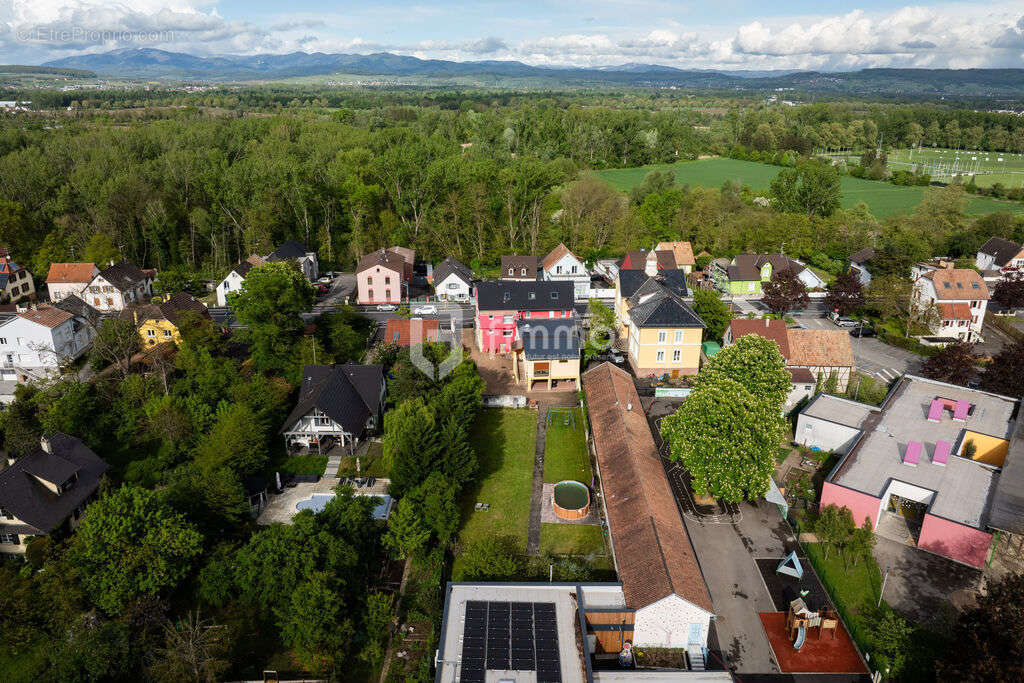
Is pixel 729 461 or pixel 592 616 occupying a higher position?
pixel 729 461

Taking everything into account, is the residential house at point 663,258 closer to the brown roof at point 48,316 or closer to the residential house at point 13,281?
the brown roof at point 48,316

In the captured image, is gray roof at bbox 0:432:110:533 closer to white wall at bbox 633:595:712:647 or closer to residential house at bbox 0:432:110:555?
residential house at bbox 0:432:110:555

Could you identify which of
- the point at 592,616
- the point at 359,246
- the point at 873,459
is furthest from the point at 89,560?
the point at 359,246

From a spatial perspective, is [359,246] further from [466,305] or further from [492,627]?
[492,627]

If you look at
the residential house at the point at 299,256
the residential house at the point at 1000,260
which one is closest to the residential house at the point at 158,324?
the residential house at the point at 299,256

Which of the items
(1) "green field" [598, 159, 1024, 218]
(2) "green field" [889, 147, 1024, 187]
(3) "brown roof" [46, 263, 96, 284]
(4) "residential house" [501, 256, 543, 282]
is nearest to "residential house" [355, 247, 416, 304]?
(4) "residential house" [501, 256, 543, 282]

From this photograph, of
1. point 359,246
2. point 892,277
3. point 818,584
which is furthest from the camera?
point 359,246
